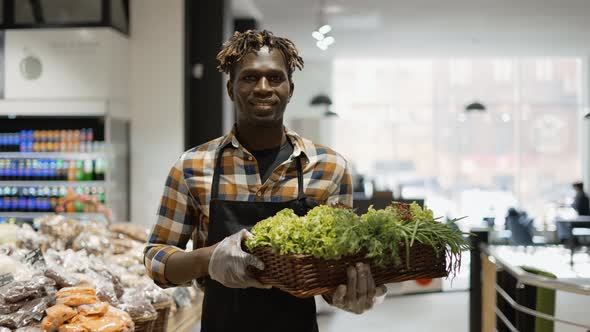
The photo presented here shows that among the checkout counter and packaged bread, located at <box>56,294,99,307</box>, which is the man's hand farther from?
packaged bread, located at <box>56,294,99,307</box>

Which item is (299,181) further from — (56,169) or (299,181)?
(56,169)

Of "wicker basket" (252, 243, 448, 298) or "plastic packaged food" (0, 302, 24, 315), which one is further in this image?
"plastic packaged food" (0, 302, 24, 315)

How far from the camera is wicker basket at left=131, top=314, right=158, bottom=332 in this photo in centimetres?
297

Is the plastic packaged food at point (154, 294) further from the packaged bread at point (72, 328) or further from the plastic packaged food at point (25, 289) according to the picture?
the packaged bread at point (72, 328)

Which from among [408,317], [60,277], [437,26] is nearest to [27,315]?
[60,277]

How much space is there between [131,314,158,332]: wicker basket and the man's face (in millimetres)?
1411

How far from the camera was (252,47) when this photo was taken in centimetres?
185

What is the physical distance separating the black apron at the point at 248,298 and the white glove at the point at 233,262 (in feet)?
0.48

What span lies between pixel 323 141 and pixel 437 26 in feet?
15.3

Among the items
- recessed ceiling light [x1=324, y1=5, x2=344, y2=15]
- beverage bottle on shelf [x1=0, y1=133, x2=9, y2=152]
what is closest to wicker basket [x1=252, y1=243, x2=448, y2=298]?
beverage bottle on shelf [x1=0, y1=133, x2=9, y2=152]

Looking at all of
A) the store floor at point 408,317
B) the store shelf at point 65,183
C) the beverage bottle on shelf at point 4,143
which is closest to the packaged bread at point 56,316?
the store floor at point 408,317

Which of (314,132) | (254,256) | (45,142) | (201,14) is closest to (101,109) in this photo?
(45,142)

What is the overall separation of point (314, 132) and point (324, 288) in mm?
14351

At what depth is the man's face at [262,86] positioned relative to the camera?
1.81 metres
